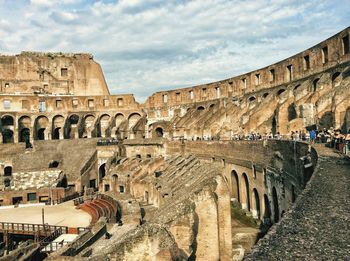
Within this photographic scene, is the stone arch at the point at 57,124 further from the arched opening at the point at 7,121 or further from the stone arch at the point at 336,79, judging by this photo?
the stone arch at the point at 336,79

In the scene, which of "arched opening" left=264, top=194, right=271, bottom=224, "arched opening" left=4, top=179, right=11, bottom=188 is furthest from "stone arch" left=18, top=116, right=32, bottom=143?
"arched opening" left=264, top=194, right=271, bottom=224

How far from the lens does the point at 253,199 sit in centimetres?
2112

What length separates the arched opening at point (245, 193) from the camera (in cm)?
2245

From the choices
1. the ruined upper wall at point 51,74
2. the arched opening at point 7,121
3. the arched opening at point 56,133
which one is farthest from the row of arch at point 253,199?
the ruined upper wall at point 51,74

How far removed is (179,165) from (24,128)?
1019 inches

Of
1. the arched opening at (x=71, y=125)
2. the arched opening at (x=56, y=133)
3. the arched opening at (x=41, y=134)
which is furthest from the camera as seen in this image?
the arched opening at (x=56, y=133)

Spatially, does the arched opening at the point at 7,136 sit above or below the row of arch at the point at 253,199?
above

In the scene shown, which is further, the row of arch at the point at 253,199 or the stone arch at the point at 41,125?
the stone arch at the point at 41,125

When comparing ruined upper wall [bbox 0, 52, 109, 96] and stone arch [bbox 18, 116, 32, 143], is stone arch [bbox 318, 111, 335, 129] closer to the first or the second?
stone arch [bbox 18, 116, 32, 143]

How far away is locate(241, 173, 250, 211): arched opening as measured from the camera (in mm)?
22453

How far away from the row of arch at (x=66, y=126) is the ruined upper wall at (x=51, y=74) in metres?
6.09

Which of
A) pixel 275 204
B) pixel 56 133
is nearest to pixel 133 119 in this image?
pixel 56 133

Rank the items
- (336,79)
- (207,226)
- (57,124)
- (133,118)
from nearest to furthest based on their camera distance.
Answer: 1. (207,226)
2. (336,79)
3. (57,124)
4. (133,118)

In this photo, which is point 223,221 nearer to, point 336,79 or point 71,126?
point 336,79
